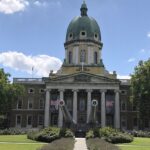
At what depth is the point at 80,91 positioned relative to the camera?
83.8 m

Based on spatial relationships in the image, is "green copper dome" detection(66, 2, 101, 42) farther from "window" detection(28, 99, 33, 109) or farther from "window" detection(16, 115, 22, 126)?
"window" detection(16, 115, 22, 126)

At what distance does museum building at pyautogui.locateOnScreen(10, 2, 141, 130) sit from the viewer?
81.8 m

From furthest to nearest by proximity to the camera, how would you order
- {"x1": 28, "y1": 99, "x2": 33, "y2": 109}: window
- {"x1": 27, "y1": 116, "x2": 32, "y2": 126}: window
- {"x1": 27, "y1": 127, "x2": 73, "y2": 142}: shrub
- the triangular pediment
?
{"x1": 28, "y1": 99, "x2": 33, "y2": 109}: window < {"x1": 27, "y1": 116, "x2": 32, "y2": 126}: window < the triangular pediment < {"x1": 27, "y1": 127, "x2": 73, "y2": 142}: shrub

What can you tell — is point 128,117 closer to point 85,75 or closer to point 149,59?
point 85,75

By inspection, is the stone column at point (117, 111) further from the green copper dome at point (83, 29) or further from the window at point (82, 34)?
the window at point (82, 34)

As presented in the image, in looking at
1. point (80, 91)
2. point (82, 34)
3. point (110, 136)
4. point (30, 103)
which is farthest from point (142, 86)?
point (30, 103)

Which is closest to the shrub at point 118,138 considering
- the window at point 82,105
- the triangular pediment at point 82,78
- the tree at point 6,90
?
the tree at point 6,90

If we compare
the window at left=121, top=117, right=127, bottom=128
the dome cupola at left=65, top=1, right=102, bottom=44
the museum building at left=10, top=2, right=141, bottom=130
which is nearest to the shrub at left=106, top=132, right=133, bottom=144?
the museum building at left=10, top=2, right=141, bottom=130

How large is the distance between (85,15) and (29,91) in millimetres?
24253

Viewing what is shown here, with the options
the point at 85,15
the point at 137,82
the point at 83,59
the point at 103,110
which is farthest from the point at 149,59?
the point at 85,15

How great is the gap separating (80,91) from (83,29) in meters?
16.6

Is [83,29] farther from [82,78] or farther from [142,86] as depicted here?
[142,86]

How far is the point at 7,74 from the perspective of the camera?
7162 centimetres

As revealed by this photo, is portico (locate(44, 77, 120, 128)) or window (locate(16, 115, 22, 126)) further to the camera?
window (locate(16, 115, 22, 126))
